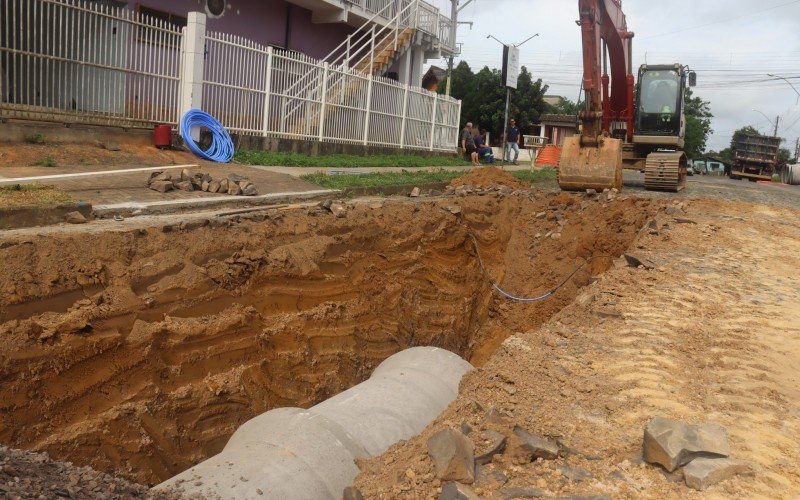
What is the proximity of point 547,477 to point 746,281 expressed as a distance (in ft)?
16.3

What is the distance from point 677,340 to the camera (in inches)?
208

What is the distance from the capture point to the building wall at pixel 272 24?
54.2ft

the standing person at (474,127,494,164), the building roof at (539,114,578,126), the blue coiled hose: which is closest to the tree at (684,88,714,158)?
the building roof at (539,114,578,126)

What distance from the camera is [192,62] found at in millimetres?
12859

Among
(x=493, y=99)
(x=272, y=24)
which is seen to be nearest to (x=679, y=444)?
(x=272, y=24)

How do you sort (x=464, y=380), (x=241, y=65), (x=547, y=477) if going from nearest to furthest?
(x=547, y=477) → (x=464, y=380) → (x=241, y=65)

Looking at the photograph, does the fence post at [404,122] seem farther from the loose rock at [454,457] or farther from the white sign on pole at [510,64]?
the loose rock at [454,457]

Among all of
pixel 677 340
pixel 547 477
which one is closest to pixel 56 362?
pixel 547 477

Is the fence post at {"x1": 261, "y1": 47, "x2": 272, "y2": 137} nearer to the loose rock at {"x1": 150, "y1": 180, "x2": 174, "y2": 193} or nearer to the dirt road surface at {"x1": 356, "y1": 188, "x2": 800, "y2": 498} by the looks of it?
the loose rock at {"x1": 150, "y1": 180, "x2": 174, "y2": 193}

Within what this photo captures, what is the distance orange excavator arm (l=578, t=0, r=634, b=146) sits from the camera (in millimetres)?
12930

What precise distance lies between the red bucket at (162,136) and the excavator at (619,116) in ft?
23.5

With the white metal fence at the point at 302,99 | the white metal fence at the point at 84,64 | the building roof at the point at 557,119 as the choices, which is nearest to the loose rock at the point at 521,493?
the white metal fence at the point at 84,64

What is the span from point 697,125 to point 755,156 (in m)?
25.6

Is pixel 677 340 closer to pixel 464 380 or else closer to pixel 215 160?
pixel 464 380
